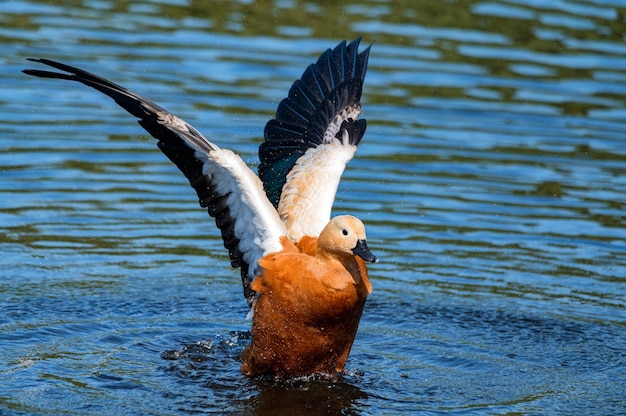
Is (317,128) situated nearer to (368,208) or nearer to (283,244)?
(283,244)

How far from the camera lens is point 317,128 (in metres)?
9.47

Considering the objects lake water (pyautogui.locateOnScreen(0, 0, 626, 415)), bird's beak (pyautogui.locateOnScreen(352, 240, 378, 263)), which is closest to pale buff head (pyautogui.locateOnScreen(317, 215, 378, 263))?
bird's beak (pyautogui.locateOnScreen(352, 240, 378, 263))

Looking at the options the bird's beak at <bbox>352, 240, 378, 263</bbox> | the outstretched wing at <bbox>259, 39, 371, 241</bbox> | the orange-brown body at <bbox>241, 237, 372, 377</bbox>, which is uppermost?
the outstretched wing at <bbox>259, 39, 371, 241</bbox>

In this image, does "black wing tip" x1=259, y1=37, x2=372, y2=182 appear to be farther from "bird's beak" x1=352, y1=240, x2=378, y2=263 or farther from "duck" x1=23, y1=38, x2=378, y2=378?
"bird's beak" x1=352, y1=240, x2=378, y2=263

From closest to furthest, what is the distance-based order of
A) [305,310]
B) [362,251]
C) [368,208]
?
[362,251], [305,310], [368,208]

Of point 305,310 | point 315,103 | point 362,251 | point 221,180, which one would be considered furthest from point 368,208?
point 362,251

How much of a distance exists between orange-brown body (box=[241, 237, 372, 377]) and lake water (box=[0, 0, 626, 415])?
7.7 inches

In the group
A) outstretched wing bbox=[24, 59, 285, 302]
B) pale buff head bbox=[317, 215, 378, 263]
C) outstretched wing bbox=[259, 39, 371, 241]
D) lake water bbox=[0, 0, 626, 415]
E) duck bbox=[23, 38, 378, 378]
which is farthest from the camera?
outstretched wing bbox=[259, 39, 371, 241]

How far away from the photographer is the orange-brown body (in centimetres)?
775

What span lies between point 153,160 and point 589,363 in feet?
18.8

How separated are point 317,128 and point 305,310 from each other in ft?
6.91

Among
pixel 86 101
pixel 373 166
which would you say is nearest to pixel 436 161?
pixel 373 166

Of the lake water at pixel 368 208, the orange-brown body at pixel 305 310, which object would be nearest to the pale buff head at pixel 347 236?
the orange-brown body at pixel 305 310

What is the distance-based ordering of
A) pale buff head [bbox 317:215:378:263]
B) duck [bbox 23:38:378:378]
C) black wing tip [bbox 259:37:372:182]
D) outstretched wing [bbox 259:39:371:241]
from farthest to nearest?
black wing tip [bbox 259:37:372:182] < outstretched wing [bbox 259:39:371:241] < duck [bbox 23:38:378:378] < pale buff head [bbox 317:215:378:263]
